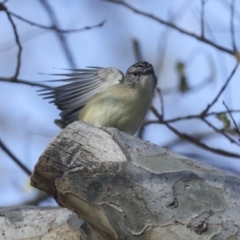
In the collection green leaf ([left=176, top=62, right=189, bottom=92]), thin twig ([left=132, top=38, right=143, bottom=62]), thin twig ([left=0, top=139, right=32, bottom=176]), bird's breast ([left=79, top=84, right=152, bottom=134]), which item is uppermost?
thin twig ([left=132, top=38, right=143, bottom=62])

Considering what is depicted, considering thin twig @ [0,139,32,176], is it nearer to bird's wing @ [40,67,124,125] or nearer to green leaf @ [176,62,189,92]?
bird's wing @ [40,67,124,125]

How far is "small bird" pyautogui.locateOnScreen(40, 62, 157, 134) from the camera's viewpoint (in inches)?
145

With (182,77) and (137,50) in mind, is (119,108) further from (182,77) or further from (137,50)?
(137,50)

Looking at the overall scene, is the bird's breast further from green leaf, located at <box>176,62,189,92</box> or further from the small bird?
green leaf, located at <box>176,62,189,92</box>

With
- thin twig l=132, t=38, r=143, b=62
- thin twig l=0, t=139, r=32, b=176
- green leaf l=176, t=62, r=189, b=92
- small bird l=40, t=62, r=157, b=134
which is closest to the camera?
small bird l=40, t=62, r=157, b=134

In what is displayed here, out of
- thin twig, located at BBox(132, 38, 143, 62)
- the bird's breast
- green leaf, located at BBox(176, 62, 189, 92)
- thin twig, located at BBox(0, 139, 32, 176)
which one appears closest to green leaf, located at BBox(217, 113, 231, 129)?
the bird's breast

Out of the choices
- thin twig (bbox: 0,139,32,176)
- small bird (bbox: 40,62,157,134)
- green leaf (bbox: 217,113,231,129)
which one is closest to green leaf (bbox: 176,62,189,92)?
small bird (bbox: 40,62,157,134)

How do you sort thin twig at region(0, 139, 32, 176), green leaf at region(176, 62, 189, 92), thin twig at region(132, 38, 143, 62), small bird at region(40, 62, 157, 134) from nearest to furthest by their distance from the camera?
small bird at region(40, 62, 157, 134)
thin twig at region(0, 139, 32, 176)
green leaf at region(176, 62, 189, 92)
thin twig at region(132, 38, 143, 62)

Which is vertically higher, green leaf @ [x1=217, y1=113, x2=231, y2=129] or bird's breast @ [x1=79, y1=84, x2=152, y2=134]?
green leaf @ [x1=217, y1=113, x2=231, y2=129]

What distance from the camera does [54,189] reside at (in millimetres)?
2240

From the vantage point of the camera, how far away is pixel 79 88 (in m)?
3.96

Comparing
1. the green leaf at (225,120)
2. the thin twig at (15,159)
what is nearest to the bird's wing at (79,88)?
the thin twig at (15,159)

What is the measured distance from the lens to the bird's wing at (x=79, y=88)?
12.9 feet

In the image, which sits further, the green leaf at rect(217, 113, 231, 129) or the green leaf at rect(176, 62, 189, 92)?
the green leaf at rect(176, 62, 189, 92)
